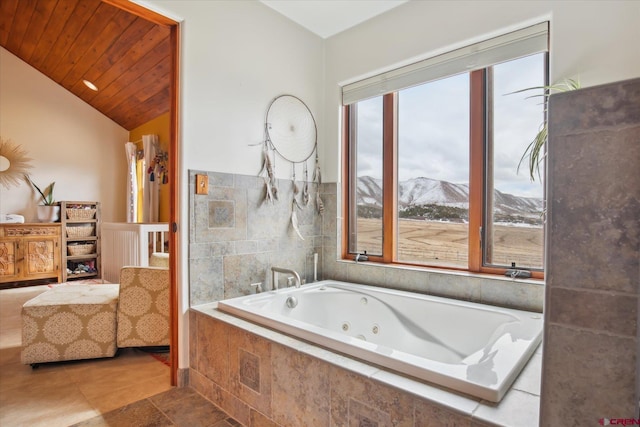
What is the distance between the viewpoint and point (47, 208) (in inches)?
208

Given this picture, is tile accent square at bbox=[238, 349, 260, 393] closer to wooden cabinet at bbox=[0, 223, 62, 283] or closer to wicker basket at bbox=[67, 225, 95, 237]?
wooden cabinet at bbox=[0, 223, 62, 283]

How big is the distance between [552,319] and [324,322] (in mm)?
1817

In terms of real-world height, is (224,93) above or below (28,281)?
above

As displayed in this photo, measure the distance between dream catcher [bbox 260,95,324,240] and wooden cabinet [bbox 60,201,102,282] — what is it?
14.4ft

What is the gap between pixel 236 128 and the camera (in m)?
2.33

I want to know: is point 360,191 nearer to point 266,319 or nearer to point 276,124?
point 276,124

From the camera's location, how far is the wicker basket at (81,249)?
5289 millimetres

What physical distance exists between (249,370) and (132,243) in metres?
2.99

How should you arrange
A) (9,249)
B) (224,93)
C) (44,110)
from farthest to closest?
(44,110) → (9,249) → (224,93)

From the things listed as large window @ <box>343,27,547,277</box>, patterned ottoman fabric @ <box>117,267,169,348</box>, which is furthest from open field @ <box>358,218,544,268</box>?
patterned ottoman fabric @ <box>117,267,169,348</box>

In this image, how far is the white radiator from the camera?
385 cm

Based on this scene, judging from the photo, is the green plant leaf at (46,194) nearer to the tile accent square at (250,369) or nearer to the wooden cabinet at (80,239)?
the wooden cabinet at (80,239)

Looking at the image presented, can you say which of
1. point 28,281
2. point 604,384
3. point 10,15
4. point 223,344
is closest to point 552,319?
point 604,384

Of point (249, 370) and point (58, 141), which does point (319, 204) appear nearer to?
point (249, 370)
